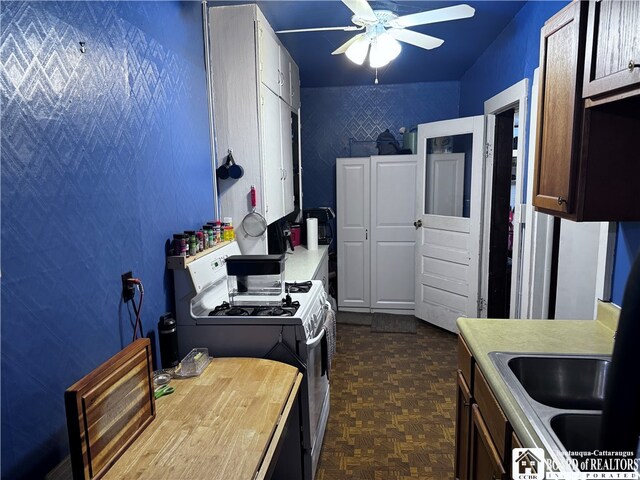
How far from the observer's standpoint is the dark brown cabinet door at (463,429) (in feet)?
5.50

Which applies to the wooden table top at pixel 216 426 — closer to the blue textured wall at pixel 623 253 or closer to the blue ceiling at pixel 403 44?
the blue textured wall at pixel 623 253

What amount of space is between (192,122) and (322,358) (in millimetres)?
1450

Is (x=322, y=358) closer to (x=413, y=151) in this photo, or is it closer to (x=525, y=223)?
(x=525, y=223)

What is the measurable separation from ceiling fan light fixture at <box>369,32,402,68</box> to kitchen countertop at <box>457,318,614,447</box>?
1.57 metres

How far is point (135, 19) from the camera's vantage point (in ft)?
5.48

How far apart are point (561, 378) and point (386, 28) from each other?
1.94m

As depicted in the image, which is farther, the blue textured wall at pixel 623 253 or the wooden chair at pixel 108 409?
the blue textured wall at pixel 623 253

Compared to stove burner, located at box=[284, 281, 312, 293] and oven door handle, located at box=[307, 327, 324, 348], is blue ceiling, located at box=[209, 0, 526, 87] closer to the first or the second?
stove burner, located at box=[284, 281, 312, 293]

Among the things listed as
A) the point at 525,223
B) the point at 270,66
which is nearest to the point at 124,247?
the point at 270,66

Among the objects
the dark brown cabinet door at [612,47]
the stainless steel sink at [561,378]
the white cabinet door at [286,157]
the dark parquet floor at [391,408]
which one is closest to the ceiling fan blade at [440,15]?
the dark brown cabinet door at [612,47]

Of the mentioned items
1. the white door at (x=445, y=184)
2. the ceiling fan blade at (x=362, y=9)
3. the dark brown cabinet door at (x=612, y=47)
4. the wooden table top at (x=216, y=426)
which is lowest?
the wooden table top at (x=216, y=426)

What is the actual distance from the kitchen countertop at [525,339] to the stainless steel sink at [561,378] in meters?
0.05

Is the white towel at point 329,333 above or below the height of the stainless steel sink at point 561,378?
below

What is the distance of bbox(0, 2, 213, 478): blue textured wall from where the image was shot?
1.10m
